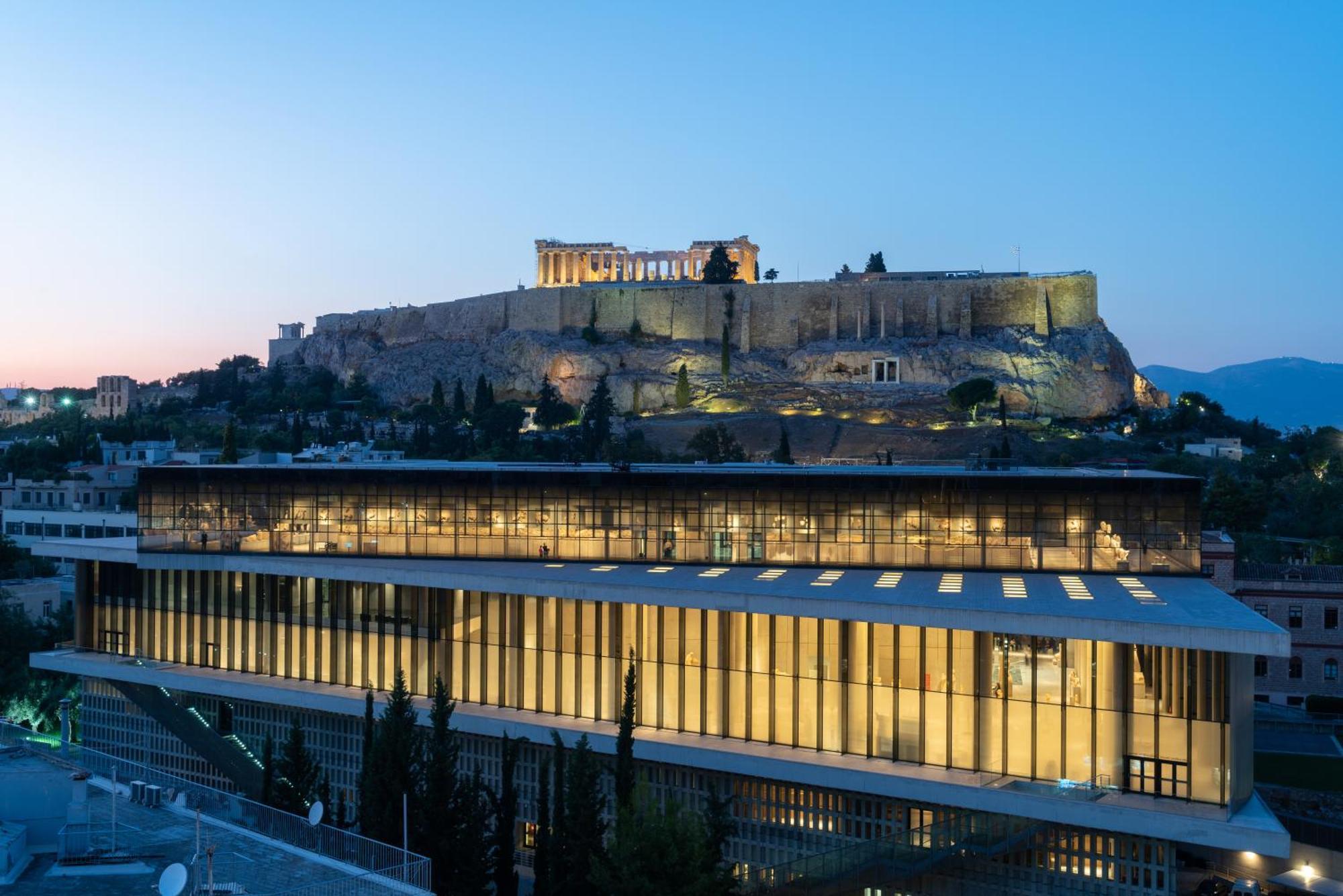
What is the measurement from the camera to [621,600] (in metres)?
29.4

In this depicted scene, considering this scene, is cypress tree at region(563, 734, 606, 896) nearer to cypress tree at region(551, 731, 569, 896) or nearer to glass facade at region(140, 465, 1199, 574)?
cypress tree at region(551, 731, 569, 896)

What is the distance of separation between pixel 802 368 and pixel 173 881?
372ft

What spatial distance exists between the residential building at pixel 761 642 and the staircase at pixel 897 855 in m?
0.07

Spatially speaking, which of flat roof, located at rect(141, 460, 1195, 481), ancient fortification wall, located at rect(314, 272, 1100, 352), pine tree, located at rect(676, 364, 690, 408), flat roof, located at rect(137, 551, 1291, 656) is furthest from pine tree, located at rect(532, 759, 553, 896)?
ancient fortification wall, located at rect(314, 272, 1100, 352)

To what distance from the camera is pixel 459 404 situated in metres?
122

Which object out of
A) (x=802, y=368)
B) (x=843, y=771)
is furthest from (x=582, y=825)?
(x=802, y=368)

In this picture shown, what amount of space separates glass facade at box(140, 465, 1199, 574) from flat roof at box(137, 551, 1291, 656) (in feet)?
2.05

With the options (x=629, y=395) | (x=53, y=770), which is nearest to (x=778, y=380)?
(x=629, y=395)

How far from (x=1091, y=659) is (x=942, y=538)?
9708 millimetres

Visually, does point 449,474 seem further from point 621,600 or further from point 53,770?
point 53,770

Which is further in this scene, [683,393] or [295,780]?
[683,393]

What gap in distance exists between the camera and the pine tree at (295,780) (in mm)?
26359

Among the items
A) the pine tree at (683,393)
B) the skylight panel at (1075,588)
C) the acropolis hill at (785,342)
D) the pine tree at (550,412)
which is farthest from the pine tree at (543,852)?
the pine tree at (683,393)

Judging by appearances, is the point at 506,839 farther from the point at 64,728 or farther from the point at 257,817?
the point at 64,728
